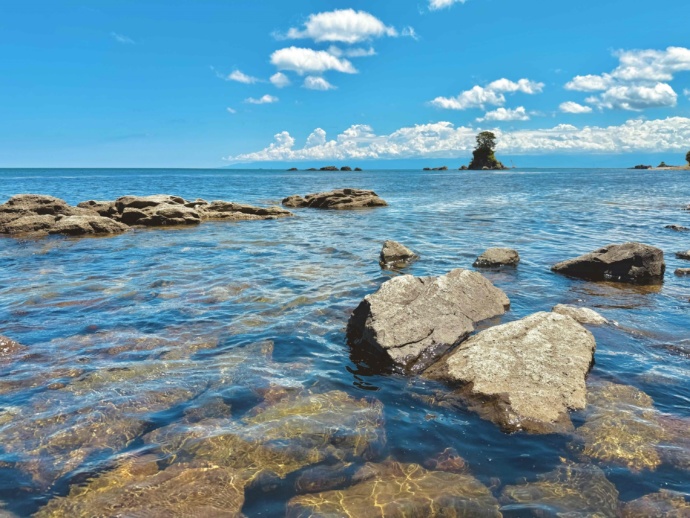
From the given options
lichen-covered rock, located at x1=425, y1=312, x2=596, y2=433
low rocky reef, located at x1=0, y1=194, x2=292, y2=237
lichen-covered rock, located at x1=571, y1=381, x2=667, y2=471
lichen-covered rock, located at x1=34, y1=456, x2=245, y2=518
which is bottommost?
lichen-covered rock, located at x1=34, y1=456, x2=245, y2=518

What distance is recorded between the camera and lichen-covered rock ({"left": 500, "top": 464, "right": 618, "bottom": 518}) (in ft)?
15.9

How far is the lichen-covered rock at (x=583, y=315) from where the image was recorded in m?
10.4

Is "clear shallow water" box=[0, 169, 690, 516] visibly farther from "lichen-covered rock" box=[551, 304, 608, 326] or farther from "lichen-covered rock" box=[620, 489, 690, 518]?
"lichen-covered rock" box=[551, 304, 608, 326]

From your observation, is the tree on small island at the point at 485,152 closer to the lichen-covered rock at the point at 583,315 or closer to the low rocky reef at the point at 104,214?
the low rocky reef at the point at 104,214

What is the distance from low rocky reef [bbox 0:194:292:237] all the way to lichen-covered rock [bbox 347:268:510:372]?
22.4 meters

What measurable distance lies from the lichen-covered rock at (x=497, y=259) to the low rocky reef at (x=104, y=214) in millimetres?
21540

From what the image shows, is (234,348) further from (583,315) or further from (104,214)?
(104,214)

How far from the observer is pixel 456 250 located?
20.3 meters

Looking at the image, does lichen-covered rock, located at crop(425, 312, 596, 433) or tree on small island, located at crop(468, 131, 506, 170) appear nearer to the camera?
lichen-covered rock, located at crop(425, 312, 596, 433)

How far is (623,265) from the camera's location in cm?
1444

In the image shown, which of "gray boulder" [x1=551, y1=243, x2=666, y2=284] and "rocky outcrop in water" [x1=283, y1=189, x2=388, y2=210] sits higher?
"rocky outcrop in water" [x1=283, y1=189, x2=388, y2=210]

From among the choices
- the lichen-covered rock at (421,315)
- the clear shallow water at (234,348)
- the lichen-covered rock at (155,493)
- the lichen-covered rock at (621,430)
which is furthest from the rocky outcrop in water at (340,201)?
the lichen-covered rock at (155,493)

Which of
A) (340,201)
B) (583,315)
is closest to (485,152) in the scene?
(340,201)

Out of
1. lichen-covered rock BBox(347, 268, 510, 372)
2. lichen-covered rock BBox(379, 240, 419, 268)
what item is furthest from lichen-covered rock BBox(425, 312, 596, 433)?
lichen-covered rock BBox(379, 240, 419, 268)
